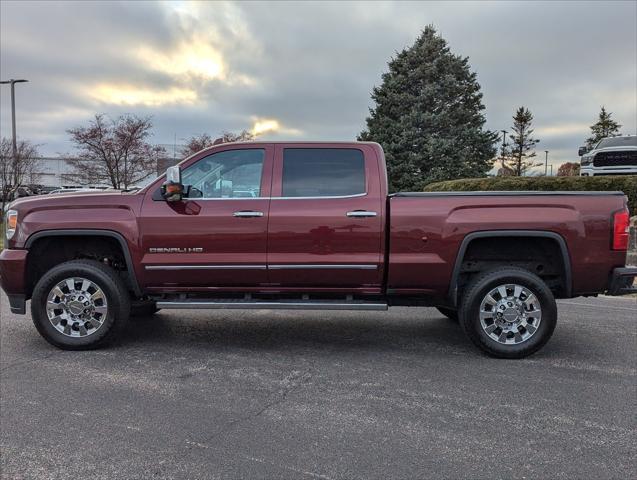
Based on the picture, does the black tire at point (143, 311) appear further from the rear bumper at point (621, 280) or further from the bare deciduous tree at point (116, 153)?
the bare deciduous tree at point (116, 153)

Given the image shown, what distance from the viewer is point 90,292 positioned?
5.03 metres

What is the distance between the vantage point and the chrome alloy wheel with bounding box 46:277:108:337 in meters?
4.98

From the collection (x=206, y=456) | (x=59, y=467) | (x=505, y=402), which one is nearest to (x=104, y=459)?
(x=59, y=467)

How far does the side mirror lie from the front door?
0.09 metres

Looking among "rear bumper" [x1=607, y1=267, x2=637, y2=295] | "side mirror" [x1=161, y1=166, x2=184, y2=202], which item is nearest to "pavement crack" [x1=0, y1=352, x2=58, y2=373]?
"side mirror" [x1=161, y1=166, x2=184, y2=202]

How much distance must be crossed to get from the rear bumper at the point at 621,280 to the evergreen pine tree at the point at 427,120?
20992 millimetres

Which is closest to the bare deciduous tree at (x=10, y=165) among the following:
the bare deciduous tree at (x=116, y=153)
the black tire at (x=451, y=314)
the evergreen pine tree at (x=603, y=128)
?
the bare deciduous tree at (x=116, y=153)

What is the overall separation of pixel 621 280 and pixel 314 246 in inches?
112

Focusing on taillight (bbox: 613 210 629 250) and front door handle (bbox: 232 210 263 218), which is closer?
taillight (bbox: 613 210 629 250)

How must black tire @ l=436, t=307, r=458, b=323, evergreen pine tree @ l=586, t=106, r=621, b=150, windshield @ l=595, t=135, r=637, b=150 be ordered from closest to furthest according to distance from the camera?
black tire @ l=436, t=307, r=458, b=323 < windshield @ l=595, t=135, r=637, b=150 < evergreen pine tree @ l=586, t=106, r=621, b=150

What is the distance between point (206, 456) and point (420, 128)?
2542 cm

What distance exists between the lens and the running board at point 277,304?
488 cm

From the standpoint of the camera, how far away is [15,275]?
16.5 ft

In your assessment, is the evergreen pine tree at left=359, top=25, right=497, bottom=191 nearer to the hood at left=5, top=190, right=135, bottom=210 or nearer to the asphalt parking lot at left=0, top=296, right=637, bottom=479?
the asphalt parking lot at left=0, top=296, right=637, bottom=479
